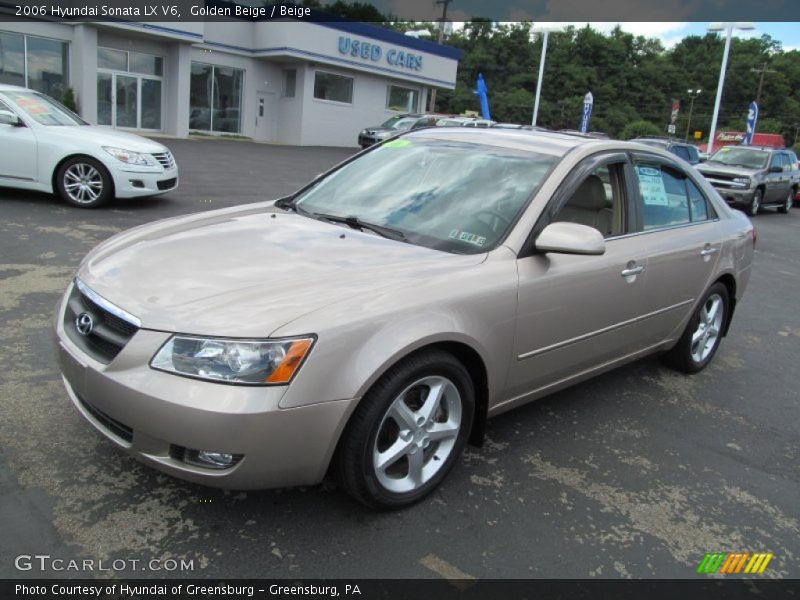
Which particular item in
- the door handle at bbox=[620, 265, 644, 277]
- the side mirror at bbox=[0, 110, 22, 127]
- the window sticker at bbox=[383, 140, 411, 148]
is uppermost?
the window sticker at bbox=[383, 140, 411, 148]

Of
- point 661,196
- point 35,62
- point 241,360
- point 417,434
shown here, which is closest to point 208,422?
point 241,360

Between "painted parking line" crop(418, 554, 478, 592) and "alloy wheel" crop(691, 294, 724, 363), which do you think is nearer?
"painted parking line" crop(418, 554, 478, 592)

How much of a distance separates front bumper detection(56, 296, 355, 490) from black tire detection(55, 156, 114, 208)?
7054 mm

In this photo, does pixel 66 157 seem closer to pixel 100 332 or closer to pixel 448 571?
pixel 100 332

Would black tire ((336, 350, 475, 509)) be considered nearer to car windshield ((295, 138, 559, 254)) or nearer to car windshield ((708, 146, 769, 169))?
car windshield ((295, 138, 559, 254))

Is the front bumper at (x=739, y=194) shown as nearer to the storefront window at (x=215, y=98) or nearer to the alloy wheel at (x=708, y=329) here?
the alloy wheel at (x=708, y=329)

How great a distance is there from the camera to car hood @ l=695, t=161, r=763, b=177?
1652 centimetres

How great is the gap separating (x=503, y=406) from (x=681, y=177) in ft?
7.69

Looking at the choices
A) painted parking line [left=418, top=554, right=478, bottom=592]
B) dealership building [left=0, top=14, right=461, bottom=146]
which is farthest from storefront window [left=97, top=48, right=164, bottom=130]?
painted parking line [left=418, top=554, right=478, bottom=592]

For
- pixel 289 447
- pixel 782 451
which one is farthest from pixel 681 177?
pixel 289 447

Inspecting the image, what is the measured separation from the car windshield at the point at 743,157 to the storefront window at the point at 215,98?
19.6 metres

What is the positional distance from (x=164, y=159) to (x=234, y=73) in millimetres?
21206

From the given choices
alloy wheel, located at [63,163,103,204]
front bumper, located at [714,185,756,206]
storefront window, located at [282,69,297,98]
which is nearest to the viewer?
alloy wheel, located at [63,163,103,204]

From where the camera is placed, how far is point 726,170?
16.7 m
